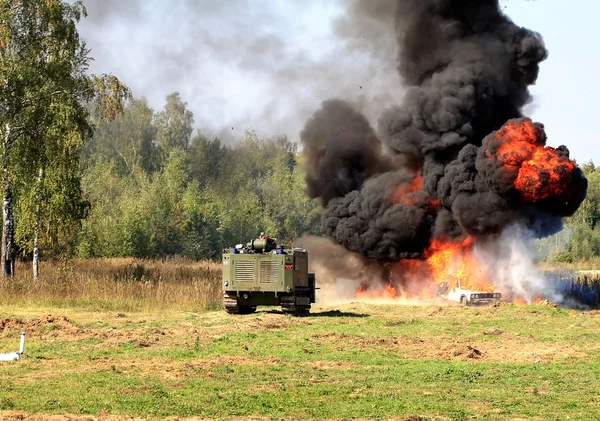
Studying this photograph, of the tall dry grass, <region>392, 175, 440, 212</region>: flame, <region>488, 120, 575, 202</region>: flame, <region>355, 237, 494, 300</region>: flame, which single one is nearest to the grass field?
the tall dry grass

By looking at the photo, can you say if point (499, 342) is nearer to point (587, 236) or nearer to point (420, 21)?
point (420, 21)

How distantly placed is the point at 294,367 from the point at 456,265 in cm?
2449

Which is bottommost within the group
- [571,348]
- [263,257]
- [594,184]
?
[571,348]

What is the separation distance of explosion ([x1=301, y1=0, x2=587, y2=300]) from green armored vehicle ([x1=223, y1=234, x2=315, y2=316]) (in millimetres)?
12074

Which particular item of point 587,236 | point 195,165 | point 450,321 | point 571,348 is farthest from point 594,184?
point 571,348

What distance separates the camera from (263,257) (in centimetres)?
3031

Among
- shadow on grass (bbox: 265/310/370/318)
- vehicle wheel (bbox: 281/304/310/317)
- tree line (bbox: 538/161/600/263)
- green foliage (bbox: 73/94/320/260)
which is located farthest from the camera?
tree line (bbox: 538/161/600/263)

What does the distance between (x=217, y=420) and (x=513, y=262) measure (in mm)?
28524

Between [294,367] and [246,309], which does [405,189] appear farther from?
[294,367]

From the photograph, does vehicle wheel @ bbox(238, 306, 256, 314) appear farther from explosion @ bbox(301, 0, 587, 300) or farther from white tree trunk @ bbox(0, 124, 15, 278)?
explosion @ bbox(301, 0, 587, 300)

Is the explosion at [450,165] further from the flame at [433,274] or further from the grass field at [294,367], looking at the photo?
the grass field at [294,367]

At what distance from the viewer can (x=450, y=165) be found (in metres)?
41.1

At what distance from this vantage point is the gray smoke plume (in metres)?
38.2

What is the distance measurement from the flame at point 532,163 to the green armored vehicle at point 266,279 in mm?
11874
